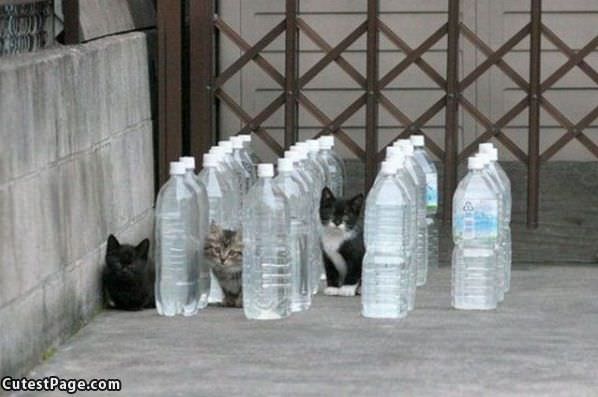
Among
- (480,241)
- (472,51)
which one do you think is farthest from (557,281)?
(472,51)

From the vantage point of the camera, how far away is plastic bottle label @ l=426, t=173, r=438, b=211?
9.86 metres

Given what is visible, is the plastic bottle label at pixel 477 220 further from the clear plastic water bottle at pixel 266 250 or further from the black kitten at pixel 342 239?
the clear plastic water bottle at pixel 266 250

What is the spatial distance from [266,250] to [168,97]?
1.93 m

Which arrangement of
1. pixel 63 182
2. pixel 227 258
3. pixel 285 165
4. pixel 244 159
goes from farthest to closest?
pixel 244 159 < pixel 227 258 < pixel 285 165 < pixel 63 182

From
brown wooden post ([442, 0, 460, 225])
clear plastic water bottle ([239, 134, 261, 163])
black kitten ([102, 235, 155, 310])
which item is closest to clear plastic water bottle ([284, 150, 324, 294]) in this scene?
clear plastic water bottle ([239, 134, 261, 163])

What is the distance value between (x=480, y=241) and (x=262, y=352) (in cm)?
187

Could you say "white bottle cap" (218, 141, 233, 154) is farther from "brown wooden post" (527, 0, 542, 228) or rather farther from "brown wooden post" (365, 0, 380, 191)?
"brown wooden post" (527, 0, 542, 228)

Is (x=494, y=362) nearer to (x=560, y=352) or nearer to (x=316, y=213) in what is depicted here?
(x=560, y=352)

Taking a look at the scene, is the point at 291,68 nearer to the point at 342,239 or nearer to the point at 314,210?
the point at 314,210

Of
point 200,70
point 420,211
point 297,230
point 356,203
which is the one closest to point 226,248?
point 297,230

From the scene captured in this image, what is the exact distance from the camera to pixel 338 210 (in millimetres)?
8961

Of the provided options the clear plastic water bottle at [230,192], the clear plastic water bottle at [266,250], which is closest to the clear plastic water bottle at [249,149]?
the clear plastic water bottle at [230,192]

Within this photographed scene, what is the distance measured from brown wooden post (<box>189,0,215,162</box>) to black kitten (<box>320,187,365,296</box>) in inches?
64.7

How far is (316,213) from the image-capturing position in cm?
920
